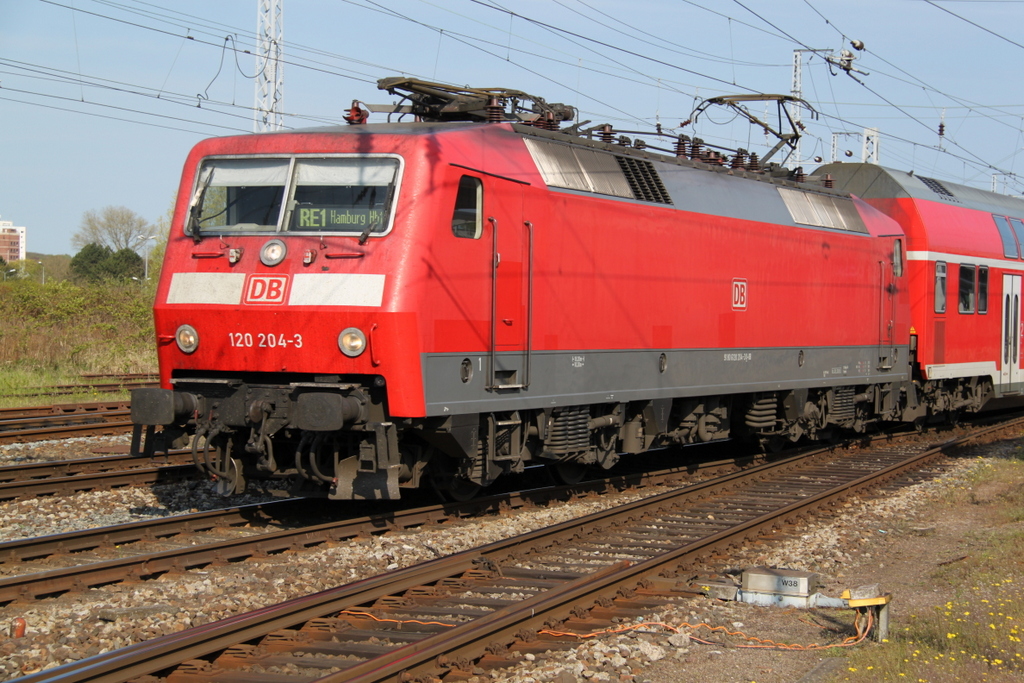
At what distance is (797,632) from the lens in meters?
6.54

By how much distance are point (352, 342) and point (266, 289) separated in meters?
0.94

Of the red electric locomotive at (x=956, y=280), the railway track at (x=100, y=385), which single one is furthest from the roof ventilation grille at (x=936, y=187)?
the railway track at (x=100, y=385)

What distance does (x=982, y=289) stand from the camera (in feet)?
61.3

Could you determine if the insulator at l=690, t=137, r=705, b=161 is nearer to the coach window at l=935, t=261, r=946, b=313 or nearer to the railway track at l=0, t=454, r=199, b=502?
the coach window at l=935, t=261, r=946, b=313

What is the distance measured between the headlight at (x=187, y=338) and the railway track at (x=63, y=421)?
6.86 meters

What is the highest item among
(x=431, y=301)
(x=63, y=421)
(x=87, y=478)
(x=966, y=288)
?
(x=966, y=288)

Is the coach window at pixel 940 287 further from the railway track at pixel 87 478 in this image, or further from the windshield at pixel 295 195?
the railway track at pixel 87 478

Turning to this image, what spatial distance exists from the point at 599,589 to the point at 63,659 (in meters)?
3.41

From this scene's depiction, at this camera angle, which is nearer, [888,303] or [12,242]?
[888,303]

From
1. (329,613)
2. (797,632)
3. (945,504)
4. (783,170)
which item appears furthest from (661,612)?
(783,170)

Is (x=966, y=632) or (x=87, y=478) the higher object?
(x=87, y=478)

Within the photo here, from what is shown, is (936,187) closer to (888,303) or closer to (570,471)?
(888,303)

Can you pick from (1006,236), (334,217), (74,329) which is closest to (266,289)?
(334,217)

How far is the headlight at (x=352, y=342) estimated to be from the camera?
26.7ft
